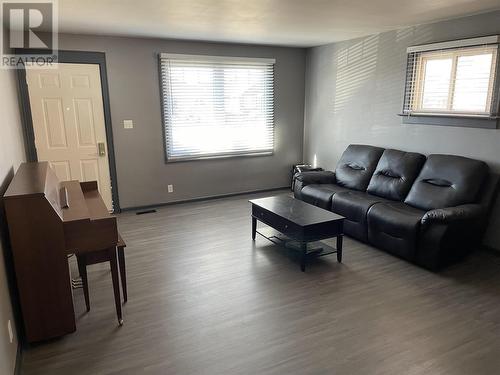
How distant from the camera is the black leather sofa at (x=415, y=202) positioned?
10.5ft

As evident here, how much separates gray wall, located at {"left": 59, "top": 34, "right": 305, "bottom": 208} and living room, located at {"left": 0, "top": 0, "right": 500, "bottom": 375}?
2 cm

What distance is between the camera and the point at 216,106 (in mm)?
5422

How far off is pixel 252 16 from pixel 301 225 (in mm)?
2052

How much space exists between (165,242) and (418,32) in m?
3.76

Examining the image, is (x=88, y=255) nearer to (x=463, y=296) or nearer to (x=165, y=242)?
(x=165, y=242)

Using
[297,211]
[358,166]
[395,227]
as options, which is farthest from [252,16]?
[395,227]

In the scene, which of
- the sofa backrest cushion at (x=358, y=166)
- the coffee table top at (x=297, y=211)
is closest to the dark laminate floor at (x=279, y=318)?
the coffee table top at (x=297, y=211)

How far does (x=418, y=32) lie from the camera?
4105 mm

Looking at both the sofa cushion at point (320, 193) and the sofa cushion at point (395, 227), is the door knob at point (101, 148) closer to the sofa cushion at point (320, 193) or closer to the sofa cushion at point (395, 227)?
the sofa cushion at point (320, 193)

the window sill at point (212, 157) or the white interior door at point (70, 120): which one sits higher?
the white interior door at point (70, 120)

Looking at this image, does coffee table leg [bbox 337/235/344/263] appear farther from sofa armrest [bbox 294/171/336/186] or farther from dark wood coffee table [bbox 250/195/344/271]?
sofa armrest [bbox 294/171/336/186]

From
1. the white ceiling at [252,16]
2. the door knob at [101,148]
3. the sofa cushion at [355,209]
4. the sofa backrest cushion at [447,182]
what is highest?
the white ceiling at [252,16]

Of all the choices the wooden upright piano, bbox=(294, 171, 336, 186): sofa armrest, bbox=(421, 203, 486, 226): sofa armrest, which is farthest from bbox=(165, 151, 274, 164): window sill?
bbox=(421, 203, 486, 226): sofa armrest

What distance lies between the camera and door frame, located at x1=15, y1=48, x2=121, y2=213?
4.23m
